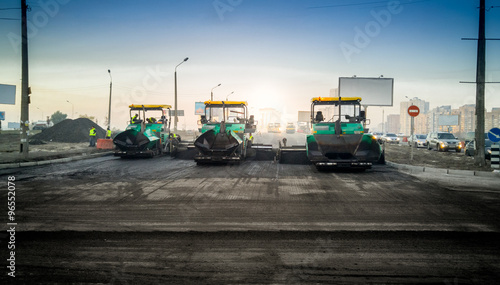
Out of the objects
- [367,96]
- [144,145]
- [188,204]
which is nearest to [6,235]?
[188,204]

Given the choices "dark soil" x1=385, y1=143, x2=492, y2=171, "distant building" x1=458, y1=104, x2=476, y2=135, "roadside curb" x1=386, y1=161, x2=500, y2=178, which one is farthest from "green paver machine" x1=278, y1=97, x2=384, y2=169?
"distant building" x1=458, y1=104, x2=476, y2=135

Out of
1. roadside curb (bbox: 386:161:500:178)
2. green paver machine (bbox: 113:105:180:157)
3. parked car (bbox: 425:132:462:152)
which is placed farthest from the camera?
parked car (bbox: 425:132:462:152)

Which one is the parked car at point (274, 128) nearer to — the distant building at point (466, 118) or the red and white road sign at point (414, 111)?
the red and white road sign at point (414, 111)

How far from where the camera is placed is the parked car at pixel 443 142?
2649 cm

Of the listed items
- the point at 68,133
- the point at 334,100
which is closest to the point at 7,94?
the point at 68,133

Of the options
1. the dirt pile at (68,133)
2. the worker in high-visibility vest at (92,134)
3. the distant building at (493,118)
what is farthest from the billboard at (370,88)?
the distant building at (493,118)

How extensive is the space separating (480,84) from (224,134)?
39.6 feet

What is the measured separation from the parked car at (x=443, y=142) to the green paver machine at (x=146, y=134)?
22.2 m

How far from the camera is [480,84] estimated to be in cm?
1492

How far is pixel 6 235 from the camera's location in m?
4.92

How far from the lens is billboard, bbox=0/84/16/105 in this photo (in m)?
33.6

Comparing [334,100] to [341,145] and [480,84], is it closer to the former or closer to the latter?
[341,145]

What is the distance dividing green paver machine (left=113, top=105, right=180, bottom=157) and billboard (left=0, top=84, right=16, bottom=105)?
75.9ft

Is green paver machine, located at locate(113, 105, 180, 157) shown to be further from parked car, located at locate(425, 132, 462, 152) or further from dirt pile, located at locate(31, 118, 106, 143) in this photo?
dirt pile, located at locate(31, 118, 106, 143)
